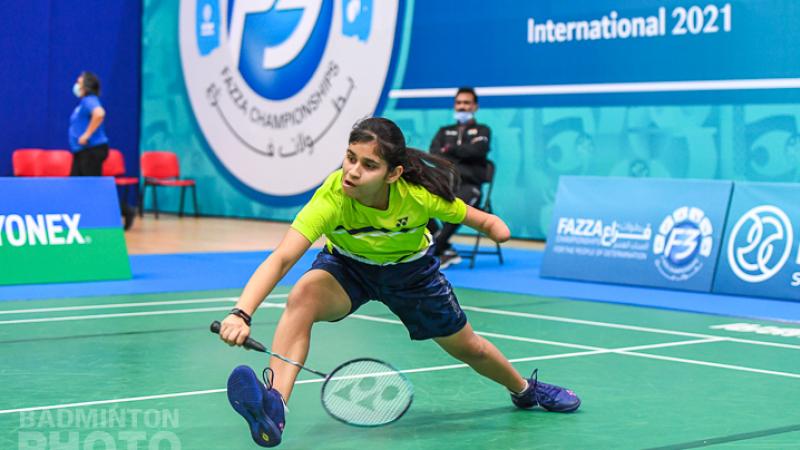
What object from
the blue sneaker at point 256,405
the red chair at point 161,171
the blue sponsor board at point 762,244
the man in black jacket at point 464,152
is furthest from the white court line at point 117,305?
the red chair at point 161,171

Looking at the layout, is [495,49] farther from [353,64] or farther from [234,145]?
[234,145]

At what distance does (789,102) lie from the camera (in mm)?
12891

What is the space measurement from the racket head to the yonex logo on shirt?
21.9 feet

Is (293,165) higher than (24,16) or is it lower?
lower

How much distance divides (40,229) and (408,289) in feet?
21.3

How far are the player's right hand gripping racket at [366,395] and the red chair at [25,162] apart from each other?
1503 centimetres

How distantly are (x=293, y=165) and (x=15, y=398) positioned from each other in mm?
12792

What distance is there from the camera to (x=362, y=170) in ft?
16.8

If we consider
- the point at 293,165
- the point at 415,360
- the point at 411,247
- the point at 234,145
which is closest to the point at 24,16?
the point at 234,145

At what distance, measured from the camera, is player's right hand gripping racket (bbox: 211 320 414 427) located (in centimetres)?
492

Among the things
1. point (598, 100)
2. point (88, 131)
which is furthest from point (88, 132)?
point (598, 100)

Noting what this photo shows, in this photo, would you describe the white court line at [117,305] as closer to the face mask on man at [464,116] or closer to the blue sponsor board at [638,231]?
the blue sponsor board at [638,231]

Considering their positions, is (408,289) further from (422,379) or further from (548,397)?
(422,379)

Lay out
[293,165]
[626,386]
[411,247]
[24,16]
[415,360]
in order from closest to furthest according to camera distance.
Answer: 1. [411,247]
2. [626,386]
3. [415,360]
4. [293,165]
5. [24,16]
